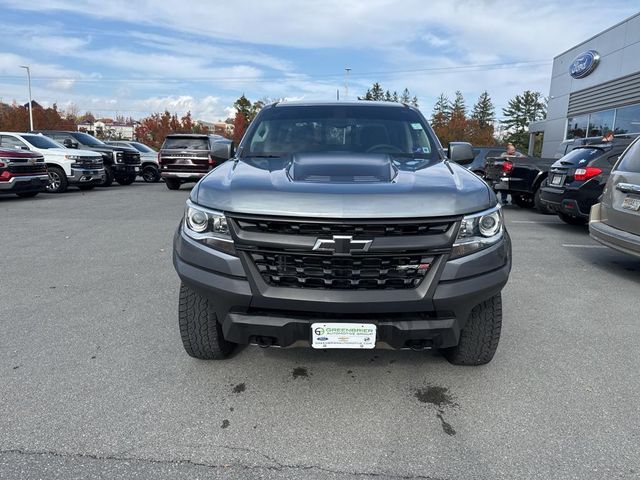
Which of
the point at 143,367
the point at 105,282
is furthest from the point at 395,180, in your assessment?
the point at 105,282

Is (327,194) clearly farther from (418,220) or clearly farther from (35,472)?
(35,472)

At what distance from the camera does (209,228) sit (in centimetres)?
255

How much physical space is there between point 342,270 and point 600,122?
75.7 ft

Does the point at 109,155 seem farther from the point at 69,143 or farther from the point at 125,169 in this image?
the point at 69,143

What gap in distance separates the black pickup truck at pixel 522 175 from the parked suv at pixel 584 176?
8.81ft

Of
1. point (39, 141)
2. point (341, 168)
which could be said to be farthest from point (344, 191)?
point (39, 141)

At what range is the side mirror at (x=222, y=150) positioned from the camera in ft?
13.1

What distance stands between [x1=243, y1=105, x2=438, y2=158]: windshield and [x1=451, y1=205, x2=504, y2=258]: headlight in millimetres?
1109

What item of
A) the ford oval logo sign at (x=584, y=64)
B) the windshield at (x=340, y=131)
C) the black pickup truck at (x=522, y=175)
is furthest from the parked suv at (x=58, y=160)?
the ford oval logo sign at (x=584, y=64)

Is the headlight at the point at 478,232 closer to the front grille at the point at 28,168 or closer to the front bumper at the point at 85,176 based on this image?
the front grille at the point at 28,168

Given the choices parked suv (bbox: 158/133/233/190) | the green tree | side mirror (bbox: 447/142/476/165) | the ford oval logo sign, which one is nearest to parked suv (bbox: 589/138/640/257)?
side mirror (bbox: 447/142/476/165)

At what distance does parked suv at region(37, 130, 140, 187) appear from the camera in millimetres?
16125

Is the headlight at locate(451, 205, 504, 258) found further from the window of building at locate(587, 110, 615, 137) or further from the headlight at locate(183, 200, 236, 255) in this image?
the window of building at locate(587, 110, 615, 137)

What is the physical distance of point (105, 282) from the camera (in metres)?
5.04
